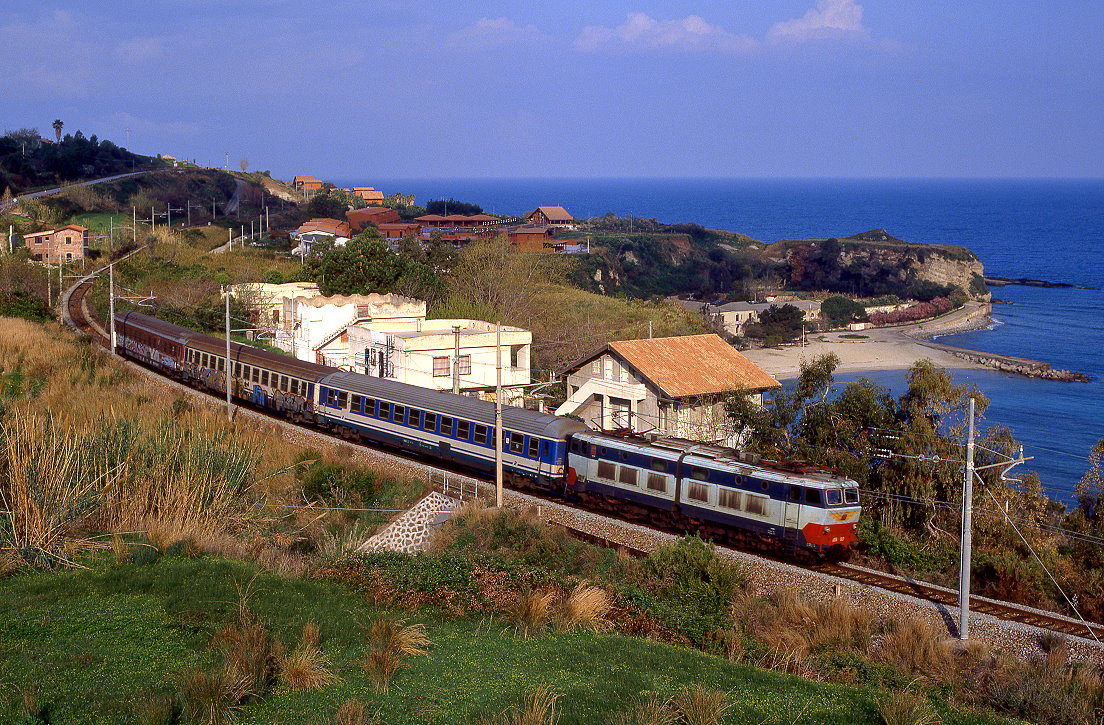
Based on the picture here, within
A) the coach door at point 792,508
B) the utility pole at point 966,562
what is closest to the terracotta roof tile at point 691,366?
the coach door at point 792,508

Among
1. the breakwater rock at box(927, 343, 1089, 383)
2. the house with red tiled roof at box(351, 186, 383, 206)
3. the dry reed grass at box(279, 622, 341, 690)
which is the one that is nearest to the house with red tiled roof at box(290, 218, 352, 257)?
the breakwater rock at box(927, 343, 1089, 383)

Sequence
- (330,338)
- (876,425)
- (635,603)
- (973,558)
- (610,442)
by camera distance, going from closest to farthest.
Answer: (635,603) → (973,558) → (610,442) → (876,425) → (330,338)

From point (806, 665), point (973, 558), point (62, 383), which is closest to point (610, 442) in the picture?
point (973, 558)

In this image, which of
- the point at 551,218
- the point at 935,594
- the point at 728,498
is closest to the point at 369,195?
the point at 551,218

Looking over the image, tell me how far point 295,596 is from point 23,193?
97520 millimetres

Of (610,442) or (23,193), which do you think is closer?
(610,442)

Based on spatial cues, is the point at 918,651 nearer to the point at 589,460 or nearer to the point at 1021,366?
the point at 589,460

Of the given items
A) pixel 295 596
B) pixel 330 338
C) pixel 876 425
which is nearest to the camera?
pixel 295 596

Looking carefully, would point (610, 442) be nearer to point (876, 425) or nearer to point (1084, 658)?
point (876, 425)

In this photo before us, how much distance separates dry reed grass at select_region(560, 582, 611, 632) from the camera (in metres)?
13.9

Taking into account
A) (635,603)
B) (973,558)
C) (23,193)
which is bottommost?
(973,558)

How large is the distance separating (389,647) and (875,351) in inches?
2856

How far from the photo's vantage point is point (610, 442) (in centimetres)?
2444

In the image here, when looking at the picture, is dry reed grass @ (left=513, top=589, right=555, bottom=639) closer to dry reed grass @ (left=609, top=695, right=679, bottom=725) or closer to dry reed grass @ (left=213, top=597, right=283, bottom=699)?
dry reed grass @ (left=609, top=695, right=679, bottom=725)
